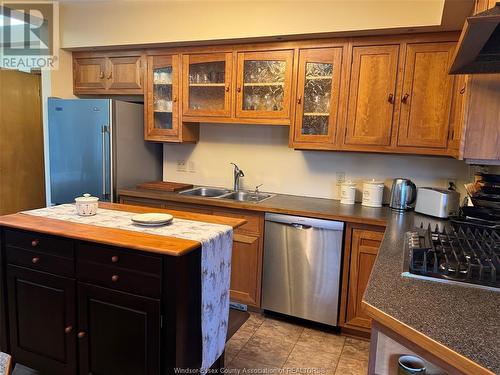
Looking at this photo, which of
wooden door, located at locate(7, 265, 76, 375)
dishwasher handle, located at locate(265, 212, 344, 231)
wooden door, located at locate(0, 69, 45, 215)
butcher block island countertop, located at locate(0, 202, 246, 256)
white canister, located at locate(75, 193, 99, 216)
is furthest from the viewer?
wooden door, located at locate(0, 69, 45, 215)

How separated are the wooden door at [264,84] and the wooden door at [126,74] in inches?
40.1

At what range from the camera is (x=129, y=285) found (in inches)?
63.9

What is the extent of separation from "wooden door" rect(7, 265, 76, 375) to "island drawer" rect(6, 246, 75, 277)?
0.03 m

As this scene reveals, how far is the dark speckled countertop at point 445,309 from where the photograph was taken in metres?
0.86

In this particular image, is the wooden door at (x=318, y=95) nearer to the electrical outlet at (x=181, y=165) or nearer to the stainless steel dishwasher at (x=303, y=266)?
the stainless steel dishwasher at (x=303, y=266)

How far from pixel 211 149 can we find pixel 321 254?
157cm

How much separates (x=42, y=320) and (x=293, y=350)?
1.55 meters

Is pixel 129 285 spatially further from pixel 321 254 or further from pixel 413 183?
pixel 413 183

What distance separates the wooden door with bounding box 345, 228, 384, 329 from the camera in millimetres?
2465

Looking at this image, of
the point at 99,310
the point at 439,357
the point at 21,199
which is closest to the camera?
the point at 439,357

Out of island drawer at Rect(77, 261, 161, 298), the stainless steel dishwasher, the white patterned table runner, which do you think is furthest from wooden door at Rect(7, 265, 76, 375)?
the stainless steel dishwasher

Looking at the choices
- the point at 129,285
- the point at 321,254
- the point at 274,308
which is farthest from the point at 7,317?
the point at 321,254

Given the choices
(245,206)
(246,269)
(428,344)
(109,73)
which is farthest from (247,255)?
(109,73)

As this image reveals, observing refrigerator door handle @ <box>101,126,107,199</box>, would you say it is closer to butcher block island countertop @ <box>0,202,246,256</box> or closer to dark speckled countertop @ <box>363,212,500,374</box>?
butcher block island countertop @ <box>0,202,246,256</box>
